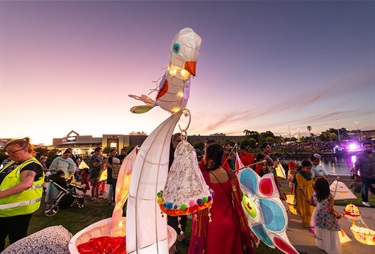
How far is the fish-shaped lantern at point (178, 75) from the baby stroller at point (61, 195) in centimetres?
562

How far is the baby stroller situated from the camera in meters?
5.32

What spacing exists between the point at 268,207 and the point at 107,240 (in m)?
1.63

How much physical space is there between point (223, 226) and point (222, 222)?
0.04m

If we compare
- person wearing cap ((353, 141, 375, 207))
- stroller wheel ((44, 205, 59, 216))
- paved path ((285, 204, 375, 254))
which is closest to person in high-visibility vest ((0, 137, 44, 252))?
stroller wheel ((44, 205, 59, 216))

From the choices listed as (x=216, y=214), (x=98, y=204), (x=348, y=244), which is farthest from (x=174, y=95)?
(x=98, y=204)

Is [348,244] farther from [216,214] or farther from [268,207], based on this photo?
[216,214]

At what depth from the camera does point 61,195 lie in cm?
546

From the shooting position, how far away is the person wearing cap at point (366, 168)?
5.64m

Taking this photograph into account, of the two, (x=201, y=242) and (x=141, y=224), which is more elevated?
(x=141, y=224)

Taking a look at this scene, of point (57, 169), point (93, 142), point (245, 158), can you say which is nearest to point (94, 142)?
point (93, 142)

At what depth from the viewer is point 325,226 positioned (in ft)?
10.6

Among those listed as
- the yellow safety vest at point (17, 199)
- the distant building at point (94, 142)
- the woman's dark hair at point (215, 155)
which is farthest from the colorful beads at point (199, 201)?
the distant building at point (94, 142)

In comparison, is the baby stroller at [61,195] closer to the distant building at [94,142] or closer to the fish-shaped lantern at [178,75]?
the fish-shaped lantern at [178,75]

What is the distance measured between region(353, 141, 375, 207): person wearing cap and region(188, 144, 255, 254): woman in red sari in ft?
19.2
